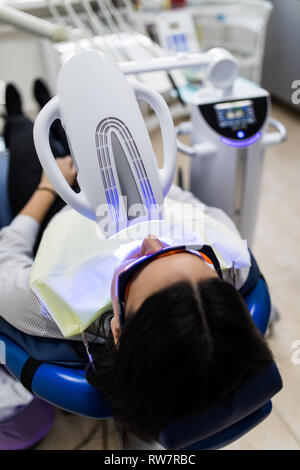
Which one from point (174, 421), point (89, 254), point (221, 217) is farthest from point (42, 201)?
point (174, 421)

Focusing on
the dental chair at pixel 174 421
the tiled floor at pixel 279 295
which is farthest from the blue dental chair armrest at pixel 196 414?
the tiled floor at pixel 279 295

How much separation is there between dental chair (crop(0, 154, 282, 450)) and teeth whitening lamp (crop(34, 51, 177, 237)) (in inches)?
11.9

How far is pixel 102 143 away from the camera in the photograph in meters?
0.65

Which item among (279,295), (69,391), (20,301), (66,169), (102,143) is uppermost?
(102,143)

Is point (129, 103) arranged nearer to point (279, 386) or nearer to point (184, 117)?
point (279, 386)

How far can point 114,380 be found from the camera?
0.59 metres

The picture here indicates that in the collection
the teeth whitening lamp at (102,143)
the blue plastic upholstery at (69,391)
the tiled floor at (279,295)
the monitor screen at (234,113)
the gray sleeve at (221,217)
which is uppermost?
the teeth whitening lamp at (102,143)

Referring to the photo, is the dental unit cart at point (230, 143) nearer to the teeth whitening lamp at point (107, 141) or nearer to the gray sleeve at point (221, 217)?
the gray sleeve at point (221, 217)

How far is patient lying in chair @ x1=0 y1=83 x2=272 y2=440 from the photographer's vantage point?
20.1 inches

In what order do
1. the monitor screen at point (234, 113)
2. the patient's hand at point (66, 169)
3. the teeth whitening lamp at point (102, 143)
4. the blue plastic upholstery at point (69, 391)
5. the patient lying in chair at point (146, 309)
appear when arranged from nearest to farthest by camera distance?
1. the patient lying in chair at point (146, 309)
2. the teeth whitening lamp at point (102, 143)
3. the blue plastic upholstery at point (69, 391)
4. the patient's hand at point (66, 169)
5. the monitor screen at point (234, 113)

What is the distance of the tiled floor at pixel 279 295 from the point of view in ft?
4.08

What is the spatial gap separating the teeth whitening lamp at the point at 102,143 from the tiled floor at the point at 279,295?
113 millimetres

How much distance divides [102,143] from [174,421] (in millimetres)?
437

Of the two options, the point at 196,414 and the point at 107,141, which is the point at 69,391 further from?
the point at 107,141
